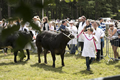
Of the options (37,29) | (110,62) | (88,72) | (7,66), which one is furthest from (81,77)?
(37,29)

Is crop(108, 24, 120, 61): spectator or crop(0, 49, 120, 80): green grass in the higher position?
crop(108, 24, 120, 61): spectator

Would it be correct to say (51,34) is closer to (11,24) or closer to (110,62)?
(110,62)

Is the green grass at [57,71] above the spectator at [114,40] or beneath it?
beneath

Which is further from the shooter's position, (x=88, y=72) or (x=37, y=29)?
(x=88, y=72)

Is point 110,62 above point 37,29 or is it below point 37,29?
below

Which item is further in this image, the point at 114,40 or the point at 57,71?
the point at 114,40

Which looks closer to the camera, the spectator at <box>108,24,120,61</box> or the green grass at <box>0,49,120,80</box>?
the green grass at <box>0,49,120,80</box>

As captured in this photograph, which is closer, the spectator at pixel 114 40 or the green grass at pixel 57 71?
the green grass at pixel 57 71

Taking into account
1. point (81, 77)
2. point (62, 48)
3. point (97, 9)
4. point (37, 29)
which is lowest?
point (81, 77)

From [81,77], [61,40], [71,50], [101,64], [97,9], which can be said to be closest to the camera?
[81,77]

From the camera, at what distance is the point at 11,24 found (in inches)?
44.4

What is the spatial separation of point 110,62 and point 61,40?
265 cm

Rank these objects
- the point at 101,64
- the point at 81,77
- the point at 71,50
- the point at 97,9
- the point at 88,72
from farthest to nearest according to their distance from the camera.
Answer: the point at 97,9 → the point at 71,50 → the point at 101,64 → the point at 88,72 → the point at 81,77

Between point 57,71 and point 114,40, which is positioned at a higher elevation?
point 114,40
